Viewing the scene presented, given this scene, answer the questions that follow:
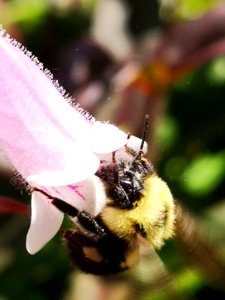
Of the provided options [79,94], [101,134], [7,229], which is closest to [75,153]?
[101,134]

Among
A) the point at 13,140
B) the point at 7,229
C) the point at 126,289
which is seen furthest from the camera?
the point at 7,229

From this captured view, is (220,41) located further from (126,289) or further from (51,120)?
(51,120)

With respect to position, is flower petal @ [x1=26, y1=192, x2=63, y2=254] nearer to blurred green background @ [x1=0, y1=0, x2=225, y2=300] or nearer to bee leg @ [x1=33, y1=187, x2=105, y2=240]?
bee leg @ [x1=33, y1=187, x2=105, y2=240]

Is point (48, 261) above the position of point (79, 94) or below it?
below

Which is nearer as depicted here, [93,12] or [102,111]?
[102,111]

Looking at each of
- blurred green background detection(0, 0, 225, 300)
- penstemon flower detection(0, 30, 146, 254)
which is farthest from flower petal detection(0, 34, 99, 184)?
blurred green background detection(0, 0, 225, 300)

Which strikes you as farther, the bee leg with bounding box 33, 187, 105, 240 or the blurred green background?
the blurred green background

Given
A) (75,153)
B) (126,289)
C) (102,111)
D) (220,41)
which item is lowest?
(126,289)
